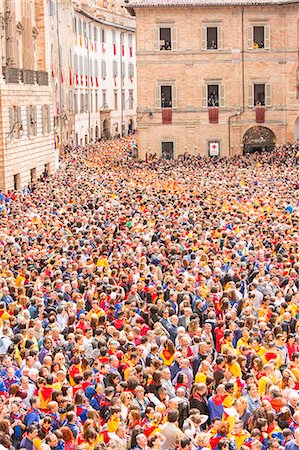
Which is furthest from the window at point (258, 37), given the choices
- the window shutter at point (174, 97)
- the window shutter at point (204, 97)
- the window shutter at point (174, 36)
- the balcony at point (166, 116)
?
the balcony at point (166, 116)

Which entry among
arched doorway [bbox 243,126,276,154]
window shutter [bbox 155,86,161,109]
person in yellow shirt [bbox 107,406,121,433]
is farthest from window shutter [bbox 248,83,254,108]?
person in yellow shirt [bbox 107,406,121,433]

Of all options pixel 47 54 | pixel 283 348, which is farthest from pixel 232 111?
pixel 283 348

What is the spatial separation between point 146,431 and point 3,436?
172 centimetres

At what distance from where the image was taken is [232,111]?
5762cm

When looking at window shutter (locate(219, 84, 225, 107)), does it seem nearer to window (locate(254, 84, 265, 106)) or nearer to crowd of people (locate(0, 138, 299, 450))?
window (locate(254, 84, 265, 106))

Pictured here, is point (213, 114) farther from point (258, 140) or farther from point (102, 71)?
point (102, 71)

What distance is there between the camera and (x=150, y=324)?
17.2 m

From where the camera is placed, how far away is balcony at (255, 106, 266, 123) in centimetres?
5759

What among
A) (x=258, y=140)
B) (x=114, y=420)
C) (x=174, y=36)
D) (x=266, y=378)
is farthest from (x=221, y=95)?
(x=114, y=420)

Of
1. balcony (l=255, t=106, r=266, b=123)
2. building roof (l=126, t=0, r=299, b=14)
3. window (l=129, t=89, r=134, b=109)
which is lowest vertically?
balcony (l=255, t=106, r=266, b=123)

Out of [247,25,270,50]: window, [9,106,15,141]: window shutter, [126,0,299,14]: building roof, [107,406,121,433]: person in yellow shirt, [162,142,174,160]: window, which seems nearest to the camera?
[107,406,121,433]: person in yellow shirt

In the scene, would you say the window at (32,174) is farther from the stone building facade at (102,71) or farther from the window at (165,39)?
the stone building facade at (102,71)

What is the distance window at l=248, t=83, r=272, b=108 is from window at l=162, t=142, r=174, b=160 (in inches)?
→ 216

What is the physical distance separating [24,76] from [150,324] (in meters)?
31.1
